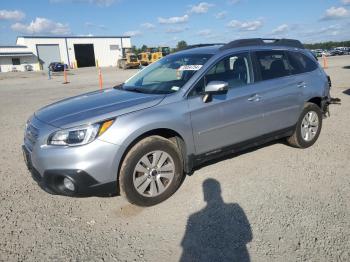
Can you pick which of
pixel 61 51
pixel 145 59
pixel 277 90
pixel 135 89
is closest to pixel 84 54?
pixel 61 51

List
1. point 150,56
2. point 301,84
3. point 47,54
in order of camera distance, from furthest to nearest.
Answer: point 47,54 < point 150,56 < point 301,84

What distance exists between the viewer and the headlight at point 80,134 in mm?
3421

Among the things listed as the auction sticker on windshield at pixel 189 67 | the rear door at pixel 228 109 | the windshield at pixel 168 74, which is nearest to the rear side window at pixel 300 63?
the rear door at pixel 228 109

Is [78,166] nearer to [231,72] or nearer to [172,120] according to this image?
[172,120]

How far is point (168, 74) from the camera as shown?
4629 millimetres

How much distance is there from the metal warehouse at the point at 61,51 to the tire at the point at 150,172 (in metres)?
55.1

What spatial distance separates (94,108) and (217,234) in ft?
6.37

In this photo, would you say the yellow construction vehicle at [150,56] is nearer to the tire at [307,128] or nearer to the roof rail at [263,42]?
the roof rail at [263,42]

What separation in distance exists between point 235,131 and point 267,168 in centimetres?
85

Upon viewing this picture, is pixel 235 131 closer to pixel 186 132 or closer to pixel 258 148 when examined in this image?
pixel 186 132

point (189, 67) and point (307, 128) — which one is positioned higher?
point (189, 67)

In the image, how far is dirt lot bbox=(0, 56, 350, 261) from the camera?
3.04m

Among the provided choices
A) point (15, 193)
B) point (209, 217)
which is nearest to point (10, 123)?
point (15, 193)

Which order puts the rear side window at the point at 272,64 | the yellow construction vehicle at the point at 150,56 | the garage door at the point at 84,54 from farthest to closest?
the garage door at the point at 84,54
the yellow construction vehicle at the point at 150,56
the rear side window at the point at 272,64
